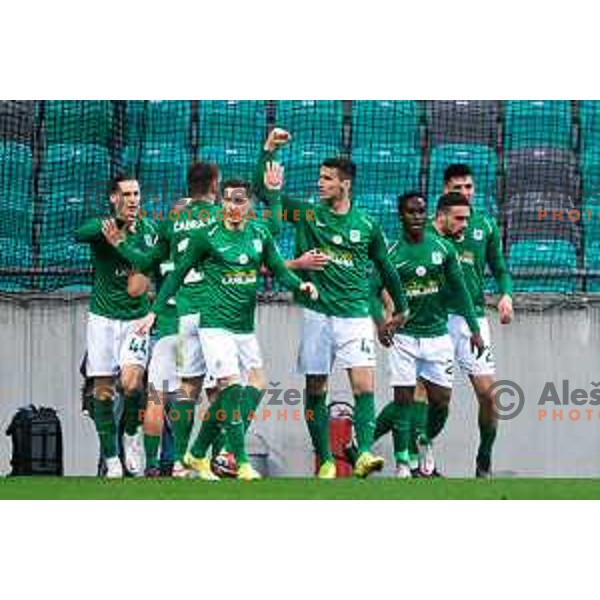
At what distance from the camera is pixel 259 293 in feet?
37.1

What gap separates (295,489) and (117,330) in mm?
1935

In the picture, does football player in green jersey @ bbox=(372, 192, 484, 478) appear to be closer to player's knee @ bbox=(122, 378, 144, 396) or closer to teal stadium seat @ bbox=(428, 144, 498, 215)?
teal stadium seat @ bbox=(428, 144, 498, 215)

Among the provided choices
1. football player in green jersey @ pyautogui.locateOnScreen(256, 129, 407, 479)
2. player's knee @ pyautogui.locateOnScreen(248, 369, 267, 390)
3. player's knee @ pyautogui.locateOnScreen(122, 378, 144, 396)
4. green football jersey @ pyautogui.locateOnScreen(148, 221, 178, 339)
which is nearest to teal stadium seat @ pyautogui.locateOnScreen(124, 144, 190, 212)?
green football jersey @ pyautogui.locateOnScreen(148, 221, 178, 339)

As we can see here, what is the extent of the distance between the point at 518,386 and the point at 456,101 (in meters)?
1.87

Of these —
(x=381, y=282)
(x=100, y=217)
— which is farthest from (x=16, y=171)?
(x=381, y=282)

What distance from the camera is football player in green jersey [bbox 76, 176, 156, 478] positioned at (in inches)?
459

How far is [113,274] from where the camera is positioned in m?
11.7

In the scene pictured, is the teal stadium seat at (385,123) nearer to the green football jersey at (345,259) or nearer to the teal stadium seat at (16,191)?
the green football jersey at (345,259)

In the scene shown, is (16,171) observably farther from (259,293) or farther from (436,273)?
(436,273)

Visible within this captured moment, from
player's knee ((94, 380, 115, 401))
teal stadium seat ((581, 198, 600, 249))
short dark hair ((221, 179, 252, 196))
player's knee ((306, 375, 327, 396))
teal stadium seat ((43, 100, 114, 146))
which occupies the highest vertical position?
teal stadium seat ((43, 100, 114, 146))

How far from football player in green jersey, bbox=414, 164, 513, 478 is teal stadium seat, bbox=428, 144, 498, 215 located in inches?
2.7

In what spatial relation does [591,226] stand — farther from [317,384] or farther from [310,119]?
[317,384]

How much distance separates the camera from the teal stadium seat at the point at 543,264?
12039 mm

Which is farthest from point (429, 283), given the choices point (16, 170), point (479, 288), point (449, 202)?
point (16, 170)
